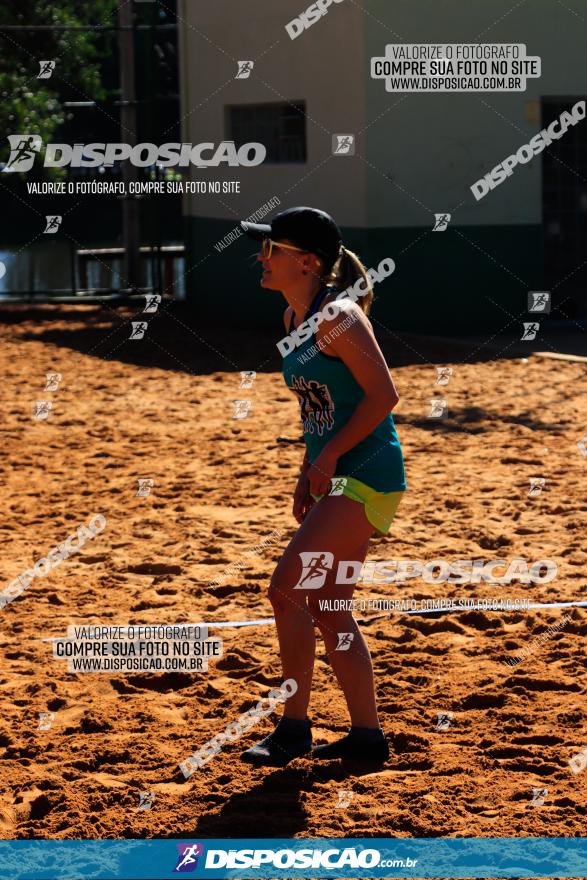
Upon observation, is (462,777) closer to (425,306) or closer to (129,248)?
(425,306)

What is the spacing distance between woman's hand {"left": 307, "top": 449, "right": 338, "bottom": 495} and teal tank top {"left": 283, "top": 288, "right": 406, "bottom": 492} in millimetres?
121

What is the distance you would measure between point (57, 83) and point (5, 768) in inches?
877

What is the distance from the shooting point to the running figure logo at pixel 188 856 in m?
4.05

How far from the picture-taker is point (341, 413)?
4.62m

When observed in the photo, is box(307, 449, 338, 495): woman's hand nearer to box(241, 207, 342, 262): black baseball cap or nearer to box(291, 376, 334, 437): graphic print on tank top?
box(291, 376, 334, 437): graphic print on tank top

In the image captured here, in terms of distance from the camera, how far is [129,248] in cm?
1931

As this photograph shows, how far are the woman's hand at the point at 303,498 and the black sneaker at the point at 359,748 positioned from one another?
2.63 feet

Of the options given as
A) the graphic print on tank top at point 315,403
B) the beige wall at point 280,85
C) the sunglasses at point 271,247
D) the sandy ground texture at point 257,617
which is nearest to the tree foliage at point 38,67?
the beige wall at point 280,85

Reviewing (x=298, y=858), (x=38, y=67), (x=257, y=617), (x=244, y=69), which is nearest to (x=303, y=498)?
(x=298, y=858)

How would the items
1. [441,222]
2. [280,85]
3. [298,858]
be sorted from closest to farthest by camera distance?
[298,858] → [441,222] → [280,85]

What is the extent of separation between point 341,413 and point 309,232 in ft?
2.09

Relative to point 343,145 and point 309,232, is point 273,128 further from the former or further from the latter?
point 309,232

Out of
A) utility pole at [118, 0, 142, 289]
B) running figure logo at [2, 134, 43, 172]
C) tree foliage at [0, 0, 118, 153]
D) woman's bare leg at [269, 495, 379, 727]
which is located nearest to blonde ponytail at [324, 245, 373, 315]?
woman's bare leg at [269, 495, 379, 727]

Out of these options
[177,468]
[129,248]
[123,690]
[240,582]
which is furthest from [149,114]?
[123,690]
